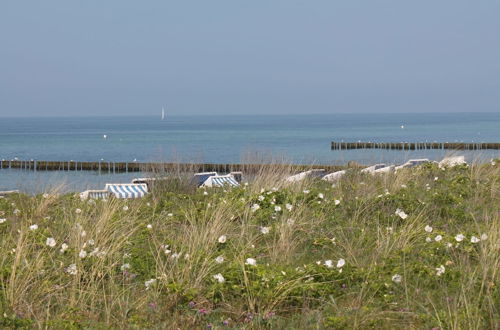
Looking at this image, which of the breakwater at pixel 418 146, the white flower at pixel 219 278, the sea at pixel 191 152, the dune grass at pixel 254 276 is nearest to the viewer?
the dune grass at pixel 254 276

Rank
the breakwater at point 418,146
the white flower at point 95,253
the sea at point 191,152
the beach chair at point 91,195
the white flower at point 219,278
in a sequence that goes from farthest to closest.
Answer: the breakwater at point 418,146 → the sea at point 191,152 → the beach chair at point 91,195 → the white flower at point 95,253 → the white flower at point 219,278

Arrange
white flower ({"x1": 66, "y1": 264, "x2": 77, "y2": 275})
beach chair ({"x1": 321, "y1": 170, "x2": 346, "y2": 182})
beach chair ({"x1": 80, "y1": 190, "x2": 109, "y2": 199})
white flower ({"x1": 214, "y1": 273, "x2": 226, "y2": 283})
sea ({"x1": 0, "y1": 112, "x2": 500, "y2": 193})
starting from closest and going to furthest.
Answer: white flower ({"x1": 214, "y1": 273, "x2": 226, "y2": 283}) < white flower ({"x1": 66, "y1": 264, "x2": 77, "y2": 275}) < beach chair ({"x1": 80, "y1": 190, "x2": 109, "y2": 199}) < beach chair ({"x1": 321, "y1": 170, "x2": 346, "y2": 182}) < sea ({"x1": 0, "y1": 112, "x2": 500, "y2": 193})

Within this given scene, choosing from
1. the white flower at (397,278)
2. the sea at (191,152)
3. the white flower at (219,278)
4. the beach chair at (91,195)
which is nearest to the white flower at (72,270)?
the white flower at (219,278)

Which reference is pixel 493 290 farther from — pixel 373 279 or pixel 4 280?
pixel 4 280

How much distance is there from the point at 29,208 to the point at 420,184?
6.18 metres

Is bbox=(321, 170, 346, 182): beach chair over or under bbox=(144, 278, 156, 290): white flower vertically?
under

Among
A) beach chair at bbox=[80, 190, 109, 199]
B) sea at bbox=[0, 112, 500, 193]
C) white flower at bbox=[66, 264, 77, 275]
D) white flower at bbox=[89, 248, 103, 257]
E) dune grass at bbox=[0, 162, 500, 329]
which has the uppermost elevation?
white flower at bbox=[89, 248, 103, 257]

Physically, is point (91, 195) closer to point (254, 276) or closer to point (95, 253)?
point (95, 253)

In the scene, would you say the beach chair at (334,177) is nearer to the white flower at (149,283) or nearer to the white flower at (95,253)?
the white flower at (95,253)

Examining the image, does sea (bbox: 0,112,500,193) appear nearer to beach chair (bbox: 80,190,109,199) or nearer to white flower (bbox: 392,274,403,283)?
beach chair (bbox: 80,190,109,199)

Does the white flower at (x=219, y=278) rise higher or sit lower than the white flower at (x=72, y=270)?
lower

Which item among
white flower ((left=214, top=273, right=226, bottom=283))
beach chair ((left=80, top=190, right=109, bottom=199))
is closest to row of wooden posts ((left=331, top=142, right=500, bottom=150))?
beach chair ((left=80, top=190, right=109, bottom=199))

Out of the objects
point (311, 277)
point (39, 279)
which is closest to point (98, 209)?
point (39, 279)

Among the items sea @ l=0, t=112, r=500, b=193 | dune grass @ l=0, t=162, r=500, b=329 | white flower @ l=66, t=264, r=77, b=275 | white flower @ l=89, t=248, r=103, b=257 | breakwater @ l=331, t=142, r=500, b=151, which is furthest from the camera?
breakwater @ l=331, t=142, r=500, b=151
